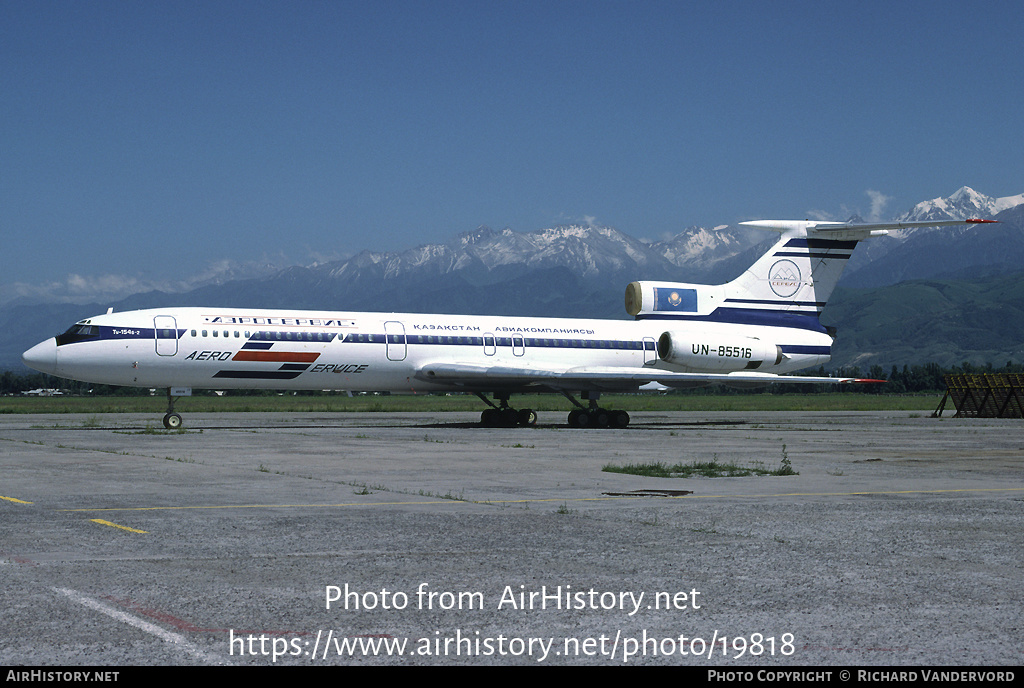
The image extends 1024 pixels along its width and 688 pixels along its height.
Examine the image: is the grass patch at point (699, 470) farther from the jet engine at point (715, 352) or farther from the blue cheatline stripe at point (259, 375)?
the jet engine at point (715, 352)

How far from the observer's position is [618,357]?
128 feet

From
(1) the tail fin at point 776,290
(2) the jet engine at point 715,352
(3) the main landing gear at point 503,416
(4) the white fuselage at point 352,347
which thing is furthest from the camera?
(1) the tail fin at point 776,290

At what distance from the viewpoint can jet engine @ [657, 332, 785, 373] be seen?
124 feet

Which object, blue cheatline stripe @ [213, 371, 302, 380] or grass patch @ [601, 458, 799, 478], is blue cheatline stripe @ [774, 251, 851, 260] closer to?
blue cheatline stripe @ [213, 371, 302, 380]

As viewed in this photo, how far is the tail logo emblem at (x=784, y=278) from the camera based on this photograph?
41.1 metres

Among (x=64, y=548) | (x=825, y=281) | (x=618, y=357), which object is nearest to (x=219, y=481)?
(x=64, y=548)

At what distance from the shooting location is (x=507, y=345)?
37.2 m

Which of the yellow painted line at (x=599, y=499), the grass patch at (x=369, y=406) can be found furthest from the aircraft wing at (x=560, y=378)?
the yellow painted line at (x=599, y=499)

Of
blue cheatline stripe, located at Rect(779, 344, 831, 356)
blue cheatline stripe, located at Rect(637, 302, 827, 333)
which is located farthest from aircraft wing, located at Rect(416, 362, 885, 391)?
blue cheatline stripe, located at Rect(637, 302, 827, 333)

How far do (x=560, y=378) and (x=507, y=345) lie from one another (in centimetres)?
257

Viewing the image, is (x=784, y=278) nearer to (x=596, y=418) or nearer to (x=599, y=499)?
(x=596, y=418)

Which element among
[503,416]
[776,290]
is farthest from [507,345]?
[776,290]
